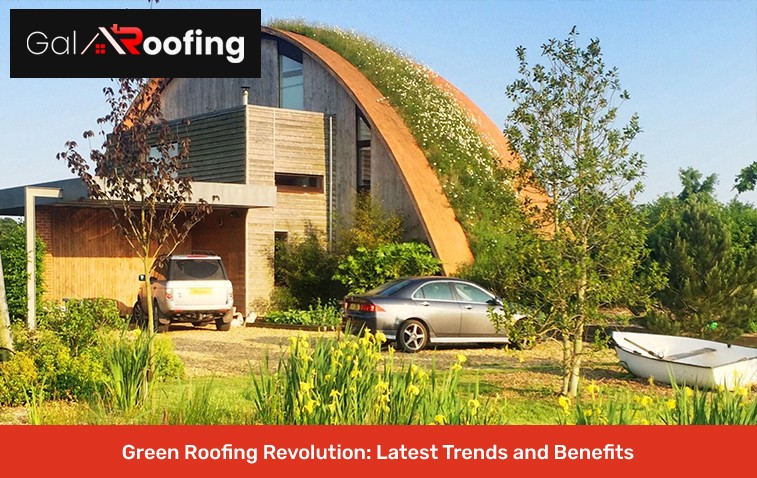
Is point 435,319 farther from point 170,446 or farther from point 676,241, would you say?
point 170,446

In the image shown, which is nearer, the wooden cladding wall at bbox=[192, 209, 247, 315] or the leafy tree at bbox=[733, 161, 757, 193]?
the wooden cladding wall at bbox=[192, 209, 247, 315]

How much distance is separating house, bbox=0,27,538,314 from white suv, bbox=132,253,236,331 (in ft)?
8.81

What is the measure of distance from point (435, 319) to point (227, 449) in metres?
12.0

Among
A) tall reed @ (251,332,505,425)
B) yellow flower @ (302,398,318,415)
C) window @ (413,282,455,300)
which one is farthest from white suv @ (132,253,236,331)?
yellow flower @ (302,398,318,415)

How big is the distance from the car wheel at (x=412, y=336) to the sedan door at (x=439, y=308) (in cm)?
18

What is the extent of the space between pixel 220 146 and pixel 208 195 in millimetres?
4235

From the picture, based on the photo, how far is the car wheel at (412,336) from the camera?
670 inches

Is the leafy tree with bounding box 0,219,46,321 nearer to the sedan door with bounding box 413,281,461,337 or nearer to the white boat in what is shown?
the sedan door with bounding box 413,281,461,337

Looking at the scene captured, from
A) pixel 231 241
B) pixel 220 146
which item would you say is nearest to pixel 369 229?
pixel 231 241

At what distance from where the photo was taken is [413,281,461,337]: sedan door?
57.0ft

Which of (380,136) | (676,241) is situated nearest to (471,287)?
(676,241)

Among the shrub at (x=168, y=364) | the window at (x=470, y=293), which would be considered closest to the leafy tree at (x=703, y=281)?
the window at (x=470, y=293)

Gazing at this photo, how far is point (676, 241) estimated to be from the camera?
567 inches

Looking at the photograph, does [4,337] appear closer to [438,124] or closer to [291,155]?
[291,155]
